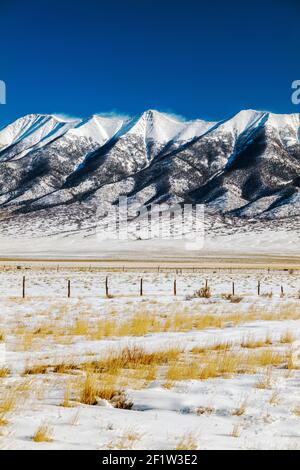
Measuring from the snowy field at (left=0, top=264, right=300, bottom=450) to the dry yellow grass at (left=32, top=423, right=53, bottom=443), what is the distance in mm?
13

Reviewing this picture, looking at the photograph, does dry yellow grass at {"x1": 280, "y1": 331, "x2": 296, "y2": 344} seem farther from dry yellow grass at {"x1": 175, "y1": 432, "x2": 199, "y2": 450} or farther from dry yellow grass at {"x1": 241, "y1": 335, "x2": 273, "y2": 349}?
dry yellow grass at {"x1": 175, "y1": 432, "x2": 199, "y2": 450}

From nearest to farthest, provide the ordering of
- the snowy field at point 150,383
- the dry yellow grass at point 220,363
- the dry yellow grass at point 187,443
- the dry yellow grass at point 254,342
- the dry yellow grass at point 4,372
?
the dry yellow grass at point 187,443 < the snowy field at point 150,383 < the dry yellow grass at point 4,372 < the dry yellow grass at point 220,363 < the dry yellow grass at point 254,342

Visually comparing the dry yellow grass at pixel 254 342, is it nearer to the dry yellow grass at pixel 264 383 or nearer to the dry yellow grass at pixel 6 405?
the dry yellow grass at pixel 264 383

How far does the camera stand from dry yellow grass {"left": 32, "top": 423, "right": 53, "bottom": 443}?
5130mm

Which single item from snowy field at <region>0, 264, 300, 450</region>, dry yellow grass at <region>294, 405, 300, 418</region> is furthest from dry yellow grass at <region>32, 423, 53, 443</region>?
dry yellow grass at <region>294, 405, 300, 418</region>

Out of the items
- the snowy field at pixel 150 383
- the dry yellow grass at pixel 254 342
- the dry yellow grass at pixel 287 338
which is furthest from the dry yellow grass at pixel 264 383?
the dry yellow grass at pixel 287 338

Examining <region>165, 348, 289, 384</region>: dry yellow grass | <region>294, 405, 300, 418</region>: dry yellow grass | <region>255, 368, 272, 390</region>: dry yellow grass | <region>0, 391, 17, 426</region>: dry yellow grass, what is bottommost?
<region>165, 348, 289, 384</region>: dry yellow grass

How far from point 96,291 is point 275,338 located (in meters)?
18.2

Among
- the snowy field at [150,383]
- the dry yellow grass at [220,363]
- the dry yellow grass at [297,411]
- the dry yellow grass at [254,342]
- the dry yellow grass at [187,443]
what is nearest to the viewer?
the dry yellow grass at [187,443]

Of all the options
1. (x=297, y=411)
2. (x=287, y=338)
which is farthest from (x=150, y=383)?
(x=287, y=338)

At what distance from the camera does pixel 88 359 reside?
963 centimetres

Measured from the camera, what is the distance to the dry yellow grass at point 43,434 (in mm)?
5130

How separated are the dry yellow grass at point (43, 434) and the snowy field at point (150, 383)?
13 millimetres
